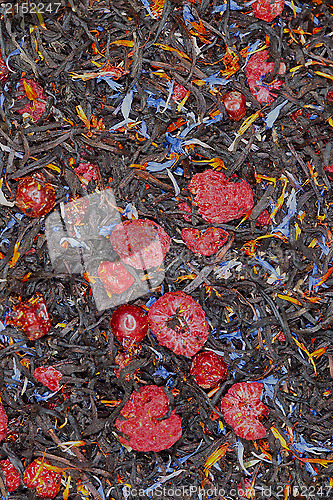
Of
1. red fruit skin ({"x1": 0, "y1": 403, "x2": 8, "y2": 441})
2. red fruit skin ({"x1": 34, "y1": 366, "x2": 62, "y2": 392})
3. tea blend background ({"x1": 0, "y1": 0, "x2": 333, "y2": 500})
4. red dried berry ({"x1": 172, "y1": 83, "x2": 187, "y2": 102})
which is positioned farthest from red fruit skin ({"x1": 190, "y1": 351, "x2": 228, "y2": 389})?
red dried berry ({"x1": 172, "y1": 83, "x2": 187, "y2": 102})

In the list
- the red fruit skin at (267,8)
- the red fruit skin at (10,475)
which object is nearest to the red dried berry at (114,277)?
the red fruit skin at (10,475)

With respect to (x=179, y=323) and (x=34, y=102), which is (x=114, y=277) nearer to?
(x=179, y=323)

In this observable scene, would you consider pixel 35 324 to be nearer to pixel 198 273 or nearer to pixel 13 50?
pixel 198 273

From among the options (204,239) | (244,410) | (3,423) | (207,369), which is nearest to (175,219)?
(204,239)

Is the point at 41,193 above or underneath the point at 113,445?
above

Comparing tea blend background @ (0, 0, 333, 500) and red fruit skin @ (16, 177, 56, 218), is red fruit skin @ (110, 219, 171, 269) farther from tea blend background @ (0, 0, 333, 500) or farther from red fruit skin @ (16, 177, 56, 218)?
red fruit skin @ (16, 177, 56, 218)

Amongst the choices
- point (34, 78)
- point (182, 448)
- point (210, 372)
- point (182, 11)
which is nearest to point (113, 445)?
point (182, 448)
